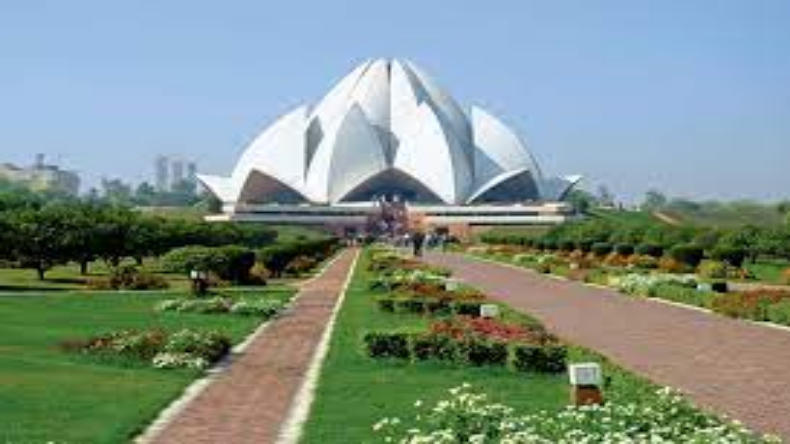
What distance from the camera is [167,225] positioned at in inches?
1393

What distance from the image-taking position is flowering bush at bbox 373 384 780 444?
553 cm

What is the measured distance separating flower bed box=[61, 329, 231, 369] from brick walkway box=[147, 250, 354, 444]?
29cm

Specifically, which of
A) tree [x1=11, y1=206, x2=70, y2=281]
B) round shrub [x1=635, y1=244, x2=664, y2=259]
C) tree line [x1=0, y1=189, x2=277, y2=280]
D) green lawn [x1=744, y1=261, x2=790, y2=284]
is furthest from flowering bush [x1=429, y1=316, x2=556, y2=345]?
round shrub [x1=635, y1=244, x2=664, y2=259]

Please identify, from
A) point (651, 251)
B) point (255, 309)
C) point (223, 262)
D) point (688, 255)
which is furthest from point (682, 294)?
point (651, 251)

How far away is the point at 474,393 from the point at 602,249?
3435 cm

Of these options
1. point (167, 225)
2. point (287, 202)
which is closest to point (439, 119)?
point (287, 202)

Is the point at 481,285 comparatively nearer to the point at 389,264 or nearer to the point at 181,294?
the point at 389,264

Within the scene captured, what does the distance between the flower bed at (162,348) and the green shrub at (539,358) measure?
112 inches

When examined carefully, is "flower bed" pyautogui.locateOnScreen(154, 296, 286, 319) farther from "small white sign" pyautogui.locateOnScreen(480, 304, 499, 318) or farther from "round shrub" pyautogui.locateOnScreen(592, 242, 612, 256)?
"round shrub" pyautogui.locateOnScreen(592, 242, 612, 256)

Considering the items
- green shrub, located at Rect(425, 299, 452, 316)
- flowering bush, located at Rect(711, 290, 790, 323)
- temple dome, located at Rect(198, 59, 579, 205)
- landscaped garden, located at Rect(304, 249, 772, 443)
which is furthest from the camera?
temple dome, located at Rect(198, 59, 579, 205)

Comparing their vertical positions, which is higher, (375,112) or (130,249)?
(375,112)

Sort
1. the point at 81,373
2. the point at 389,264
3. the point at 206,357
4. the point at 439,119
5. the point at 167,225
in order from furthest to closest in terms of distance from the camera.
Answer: the point at 439,119, the point at 167,225, the point at 389,264, the point at 206,357, the point at 81,373

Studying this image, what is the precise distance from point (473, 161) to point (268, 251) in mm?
55460

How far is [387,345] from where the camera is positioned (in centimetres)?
1183
